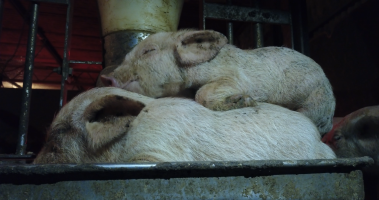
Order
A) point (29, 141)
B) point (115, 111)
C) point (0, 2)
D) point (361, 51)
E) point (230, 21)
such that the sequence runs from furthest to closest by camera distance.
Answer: point (29, 141)
point (361, 51)
point (230, 21)
point (0, 2)
point (115, 111)

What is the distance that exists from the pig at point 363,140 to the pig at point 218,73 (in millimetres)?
713

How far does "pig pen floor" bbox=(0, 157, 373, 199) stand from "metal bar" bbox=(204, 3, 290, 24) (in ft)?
7.30

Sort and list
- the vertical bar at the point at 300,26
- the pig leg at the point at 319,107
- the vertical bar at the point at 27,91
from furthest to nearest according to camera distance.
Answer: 1. the vertical bar at the point at 300,26
2. the vertical bar at the point at 27,91
3. the pig leg at the point at 319,107

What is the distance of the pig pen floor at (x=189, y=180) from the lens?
3.68 feet

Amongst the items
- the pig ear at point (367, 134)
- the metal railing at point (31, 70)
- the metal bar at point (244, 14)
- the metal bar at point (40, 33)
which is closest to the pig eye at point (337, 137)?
the pig ear at point (367, 134)

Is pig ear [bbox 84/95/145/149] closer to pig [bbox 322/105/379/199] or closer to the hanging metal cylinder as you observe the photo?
the hanging metal cylinder

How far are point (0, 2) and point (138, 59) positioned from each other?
1.70m

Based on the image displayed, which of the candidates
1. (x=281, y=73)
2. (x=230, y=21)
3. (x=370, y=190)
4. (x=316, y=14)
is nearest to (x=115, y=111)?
(x=281, y=73)

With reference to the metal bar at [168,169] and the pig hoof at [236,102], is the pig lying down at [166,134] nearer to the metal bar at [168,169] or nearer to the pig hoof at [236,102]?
the pig hoof at [236,102]

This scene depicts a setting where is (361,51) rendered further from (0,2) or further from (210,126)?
(0,2)

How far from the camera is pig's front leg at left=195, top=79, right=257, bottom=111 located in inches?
78.7

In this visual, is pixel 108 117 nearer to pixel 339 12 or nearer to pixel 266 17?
pixel 266 17

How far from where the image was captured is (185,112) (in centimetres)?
188

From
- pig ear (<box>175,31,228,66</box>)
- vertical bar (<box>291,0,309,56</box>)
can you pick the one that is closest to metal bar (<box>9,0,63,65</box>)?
pig ear (<box>175,31,228,66</box>)
